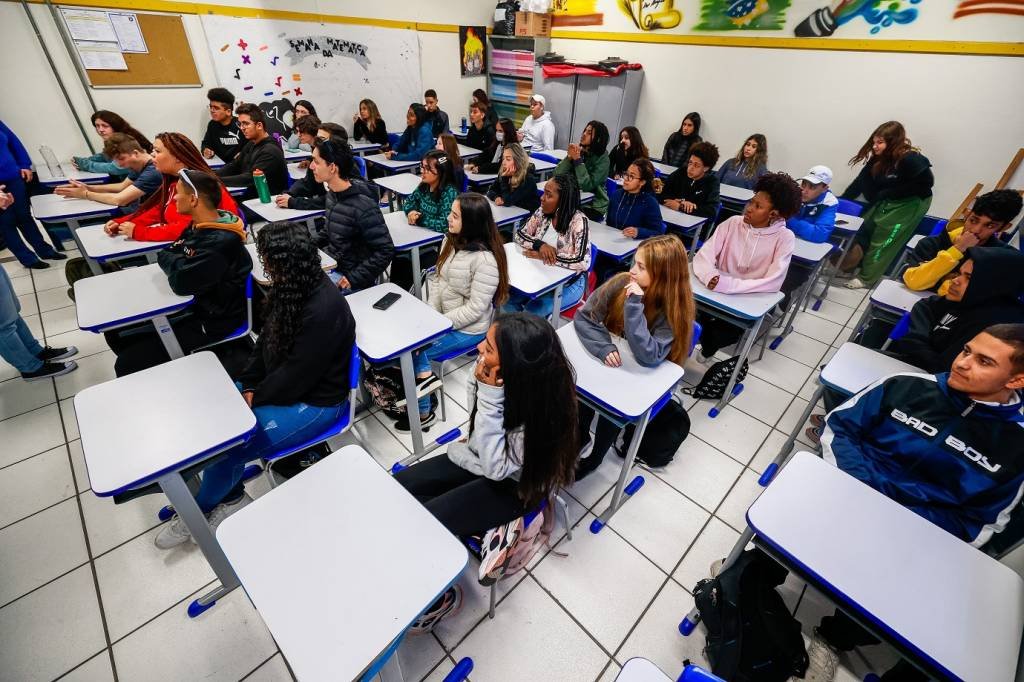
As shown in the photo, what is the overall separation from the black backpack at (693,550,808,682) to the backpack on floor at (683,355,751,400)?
1400 mm

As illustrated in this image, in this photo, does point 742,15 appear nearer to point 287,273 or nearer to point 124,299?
point 287,273

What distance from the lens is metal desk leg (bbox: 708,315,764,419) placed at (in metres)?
2.54

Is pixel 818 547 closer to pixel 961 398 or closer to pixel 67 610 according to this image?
pixel 961 398

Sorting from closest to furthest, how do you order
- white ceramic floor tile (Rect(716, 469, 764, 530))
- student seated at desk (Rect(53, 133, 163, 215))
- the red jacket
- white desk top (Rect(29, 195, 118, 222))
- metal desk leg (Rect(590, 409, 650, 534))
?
1. metal desk leg (Rect(590, 409, 650, 534))
2. white ceramic floor tile (Rect(716, 469, 764, 530))
3. the red jacket
4. white desk top (Rect(29, 195, 118, 222))
5. student seated at desk (Rect(53, 133, 163, 215))

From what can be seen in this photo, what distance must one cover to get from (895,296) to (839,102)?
3333 mm

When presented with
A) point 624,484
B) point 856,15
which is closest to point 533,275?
point 624,484

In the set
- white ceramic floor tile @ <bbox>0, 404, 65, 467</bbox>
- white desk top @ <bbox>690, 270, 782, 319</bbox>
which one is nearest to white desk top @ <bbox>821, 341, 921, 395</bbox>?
white desk top @ <bbox>690, 270, 782, 319</bbox>

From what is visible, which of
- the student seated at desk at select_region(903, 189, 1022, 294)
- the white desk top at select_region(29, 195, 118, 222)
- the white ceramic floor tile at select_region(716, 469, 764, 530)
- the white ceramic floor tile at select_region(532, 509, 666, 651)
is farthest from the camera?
the white desk top at select_region(29, 195, 118, 222)

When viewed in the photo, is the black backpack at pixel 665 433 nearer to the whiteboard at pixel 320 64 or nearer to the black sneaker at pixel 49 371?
the black sneaker at pixel 49 371

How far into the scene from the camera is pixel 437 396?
104 inches

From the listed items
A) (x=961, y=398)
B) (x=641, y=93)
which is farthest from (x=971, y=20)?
(x=961, y=398)

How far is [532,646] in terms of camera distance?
1.63 meters

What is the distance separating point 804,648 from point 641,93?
22.4 ft

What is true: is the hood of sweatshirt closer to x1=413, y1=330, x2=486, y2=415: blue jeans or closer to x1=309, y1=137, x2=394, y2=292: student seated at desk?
x1=309, y1=137, x2=394, y2=292: student seated at desk
